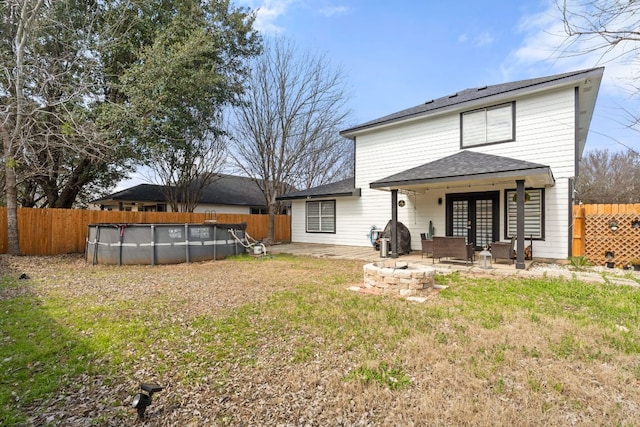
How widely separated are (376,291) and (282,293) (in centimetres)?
172

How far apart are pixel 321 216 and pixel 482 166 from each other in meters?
8.13

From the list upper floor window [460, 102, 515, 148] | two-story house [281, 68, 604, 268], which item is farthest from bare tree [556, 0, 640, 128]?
upper floor window [460, 102, 515, 148]

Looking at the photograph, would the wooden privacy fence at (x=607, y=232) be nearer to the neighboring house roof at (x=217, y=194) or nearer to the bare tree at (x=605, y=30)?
the bare tree at (x=605, y=30)

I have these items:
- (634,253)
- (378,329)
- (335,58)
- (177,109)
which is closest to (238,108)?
(177,109)

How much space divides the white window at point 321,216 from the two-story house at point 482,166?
473 mm

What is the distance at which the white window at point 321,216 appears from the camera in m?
14.6

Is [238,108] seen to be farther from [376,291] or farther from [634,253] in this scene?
[634,253]

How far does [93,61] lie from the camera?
1020 cm

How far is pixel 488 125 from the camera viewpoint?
10.4m

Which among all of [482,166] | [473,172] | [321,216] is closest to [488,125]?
[482,166]

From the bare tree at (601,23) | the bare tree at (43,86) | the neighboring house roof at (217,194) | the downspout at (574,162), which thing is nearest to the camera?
the bare tree at (601,23)

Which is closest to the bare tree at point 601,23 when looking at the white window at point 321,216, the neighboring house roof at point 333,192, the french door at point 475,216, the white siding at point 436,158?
the white siding at point 436,158

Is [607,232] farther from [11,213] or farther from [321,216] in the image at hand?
[11,213]

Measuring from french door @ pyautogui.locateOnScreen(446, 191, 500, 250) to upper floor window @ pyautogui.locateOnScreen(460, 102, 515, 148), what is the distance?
71.1 inches
